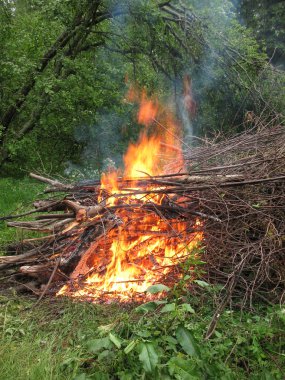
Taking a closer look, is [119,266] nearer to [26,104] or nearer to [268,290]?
[268,290]

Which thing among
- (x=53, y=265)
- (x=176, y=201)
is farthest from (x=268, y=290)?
(x=53, y=265)

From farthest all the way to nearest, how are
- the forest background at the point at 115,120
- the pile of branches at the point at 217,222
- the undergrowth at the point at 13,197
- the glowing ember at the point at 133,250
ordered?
1. the undergrowth at the point at 13,197
2. the glowing ember at the point at 133,250
3. the pile of branches at the point at 217,222
4. the forest background at the point at 115,120

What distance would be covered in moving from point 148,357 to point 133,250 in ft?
7.41

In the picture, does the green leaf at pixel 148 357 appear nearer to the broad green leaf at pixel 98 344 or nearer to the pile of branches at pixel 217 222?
the broad green leaf at pixel 98 344

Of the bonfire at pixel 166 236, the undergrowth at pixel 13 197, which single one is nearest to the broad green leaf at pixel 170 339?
the bonfire at pixel 166 236

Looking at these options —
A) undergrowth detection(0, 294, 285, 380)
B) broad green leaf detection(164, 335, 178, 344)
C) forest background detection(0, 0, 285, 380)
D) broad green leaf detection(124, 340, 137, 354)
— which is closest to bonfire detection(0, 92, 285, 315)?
forest background detection(0, 0, 285, 380)

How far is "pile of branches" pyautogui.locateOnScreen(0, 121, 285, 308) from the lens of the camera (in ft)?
14.3

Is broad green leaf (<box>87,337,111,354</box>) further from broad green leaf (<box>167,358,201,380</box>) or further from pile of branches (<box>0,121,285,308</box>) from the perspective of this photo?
pile of branches (<box>0,121,285,308</box>)

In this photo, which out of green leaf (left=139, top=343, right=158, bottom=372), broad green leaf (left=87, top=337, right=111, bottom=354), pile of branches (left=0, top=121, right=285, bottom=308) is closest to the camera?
green leaf (left=139, top=343, right=158, bottom=372)

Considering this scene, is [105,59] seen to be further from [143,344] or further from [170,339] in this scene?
[143,344]

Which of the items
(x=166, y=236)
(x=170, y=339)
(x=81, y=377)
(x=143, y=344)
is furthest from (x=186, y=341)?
(x=166, y=236)

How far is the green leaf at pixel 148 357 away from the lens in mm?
2555

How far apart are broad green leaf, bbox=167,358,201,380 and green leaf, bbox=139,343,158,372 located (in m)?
0.15

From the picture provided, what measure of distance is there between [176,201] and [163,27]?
18.3 ft
